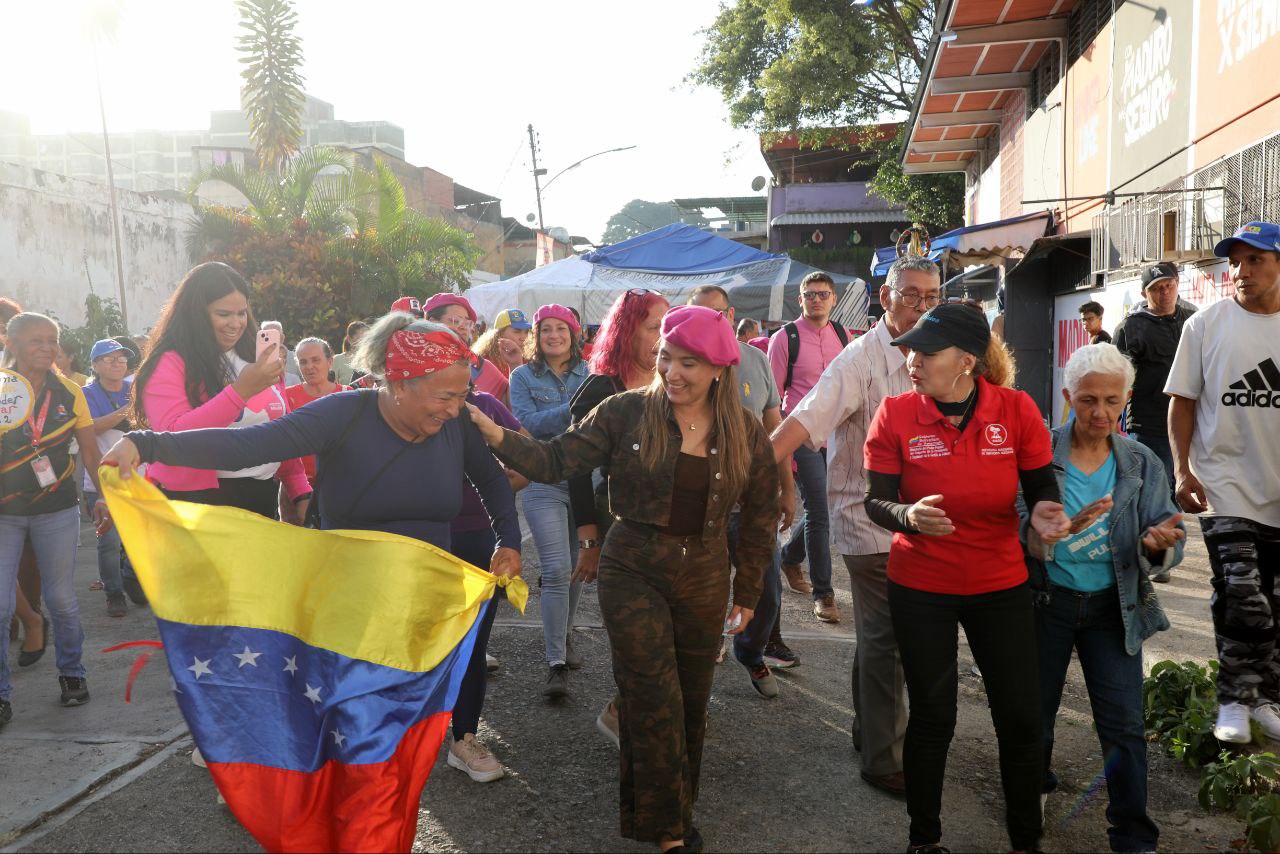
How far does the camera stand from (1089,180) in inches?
604

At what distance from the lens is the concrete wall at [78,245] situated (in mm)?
14914

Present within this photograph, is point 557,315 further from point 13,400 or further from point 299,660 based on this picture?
point 299,660

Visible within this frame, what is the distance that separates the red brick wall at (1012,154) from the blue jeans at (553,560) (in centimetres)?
1692

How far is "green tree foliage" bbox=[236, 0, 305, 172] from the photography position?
76.5 feet

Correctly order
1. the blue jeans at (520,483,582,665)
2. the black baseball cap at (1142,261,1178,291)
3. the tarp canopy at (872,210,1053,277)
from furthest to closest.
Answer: the tarp canopy at (872,210,1053,277), the black baseball cap at (1142,261,1178,291), the blue jeans at (520,483,582,665)

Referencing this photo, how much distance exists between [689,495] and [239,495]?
6.35ft

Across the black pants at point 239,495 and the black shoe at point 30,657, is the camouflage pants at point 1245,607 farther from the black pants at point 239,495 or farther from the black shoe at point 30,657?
the black shoe at point 30,657

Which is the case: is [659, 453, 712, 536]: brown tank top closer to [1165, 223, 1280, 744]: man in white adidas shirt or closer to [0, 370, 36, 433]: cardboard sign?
[1165, 223, 1280, 744]: man in white adidas shirt

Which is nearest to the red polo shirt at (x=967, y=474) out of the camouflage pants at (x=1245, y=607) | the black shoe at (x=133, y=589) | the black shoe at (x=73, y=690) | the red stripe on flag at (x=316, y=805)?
the camouflage pants at (x=1245, y=607)

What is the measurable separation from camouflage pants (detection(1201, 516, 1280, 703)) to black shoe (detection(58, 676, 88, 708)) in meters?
5.44

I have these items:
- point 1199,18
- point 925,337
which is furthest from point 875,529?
point 1199,18

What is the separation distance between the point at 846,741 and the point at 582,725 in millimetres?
1239

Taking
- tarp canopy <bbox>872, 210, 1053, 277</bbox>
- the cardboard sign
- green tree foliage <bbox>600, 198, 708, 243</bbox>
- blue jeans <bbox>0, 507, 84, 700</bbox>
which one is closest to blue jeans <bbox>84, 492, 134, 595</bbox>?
blue jeans <bbox>0, 507, 84, 700</bbox>

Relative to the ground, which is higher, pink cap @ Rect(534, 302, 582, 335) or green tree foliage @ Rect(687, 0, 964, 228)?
green tree foliage @ Rect(687, 0, 964, 228)
